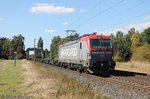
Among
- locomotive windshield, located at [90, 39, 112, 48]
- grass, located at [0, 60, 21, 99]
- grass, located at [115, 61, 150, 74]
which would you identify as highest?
locomotive windshield, located at [90, 39, 112, 48]

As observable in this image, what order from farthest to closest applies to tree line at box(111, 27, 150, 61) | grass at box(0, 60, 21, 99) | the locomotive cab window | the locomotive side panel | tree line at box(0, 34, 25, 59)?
1. tree line at box(0, 34, 25, 59)
2. tree line at box(111, 27, 150, 61)
3. the locomotive cab window
4. the locomotive side panel
5. grass at box(0, 60, 21, 99)

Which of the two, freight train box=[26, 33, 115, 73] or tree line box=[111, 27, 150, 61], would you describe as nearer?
freight train box=[26, 33, 115, 73]

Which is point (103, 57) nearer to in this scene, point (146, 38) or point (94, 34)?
point (94, 34)

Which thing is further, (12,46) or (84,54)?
(12,46)

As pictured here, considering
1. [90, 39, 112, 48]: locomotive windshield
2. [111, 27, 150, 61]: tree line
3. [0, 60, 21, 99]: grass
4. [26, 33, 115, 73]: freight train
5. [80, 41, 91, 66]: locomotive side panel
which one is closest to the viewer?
[0, 60, 21, 99]: grass

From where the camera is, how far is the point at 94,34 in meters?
28.7

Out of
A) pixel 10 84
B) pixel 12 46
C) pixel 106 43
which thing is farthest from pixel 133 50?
pixel 10 84

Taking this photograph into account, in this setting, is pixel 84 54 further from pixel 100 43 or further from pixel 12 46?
pixel 12 46

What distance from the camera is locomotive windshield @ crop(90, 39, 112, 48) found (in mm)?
27148

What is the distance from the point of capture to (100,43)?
27.5 m

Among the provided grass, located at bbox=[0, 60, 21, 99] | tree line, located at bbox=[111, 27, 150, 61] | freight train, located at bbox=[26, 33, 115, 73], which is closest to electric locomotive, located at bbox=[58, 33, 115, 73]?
freight train, located at bbox=[26, 33, 115, 73]

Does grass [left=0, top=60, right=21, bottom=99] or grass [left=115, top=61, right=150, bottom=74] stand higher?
grass [left=115, top=61, right=150, bottom=74]

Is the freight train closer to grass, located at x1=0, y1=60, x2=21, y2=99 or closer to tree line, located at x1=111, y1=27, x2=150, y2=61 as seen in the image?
grass, located at x1=0, y1=60, x2=21, y2=99

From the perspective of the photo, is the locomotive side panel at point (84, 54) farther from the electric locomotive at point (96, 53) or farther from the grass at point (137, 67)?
the grass at point (137, 67)
